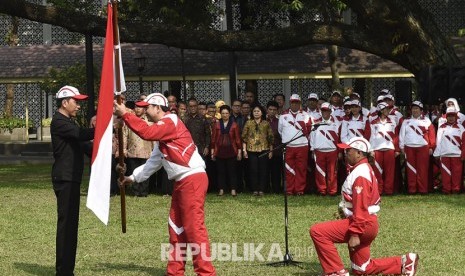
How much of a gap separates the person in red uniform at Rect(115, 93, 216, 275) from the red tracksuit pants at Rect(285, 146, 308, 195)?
33.6 feet

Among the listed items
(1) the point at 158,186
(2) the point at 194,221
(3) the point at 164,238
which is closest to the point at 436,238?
(3) the point at 164,238

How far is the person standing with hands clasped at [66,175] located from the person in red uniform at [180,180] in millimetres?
750

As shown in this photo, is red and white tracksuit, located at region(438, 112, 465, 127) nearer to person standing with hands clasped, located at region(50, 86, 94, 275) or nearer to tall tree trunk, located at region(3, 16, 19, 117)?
person standing with hands clasped, located at region(50, 86, 94, 275)

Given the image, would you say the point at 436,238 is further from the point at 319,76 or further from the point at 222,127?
the point at 319,76

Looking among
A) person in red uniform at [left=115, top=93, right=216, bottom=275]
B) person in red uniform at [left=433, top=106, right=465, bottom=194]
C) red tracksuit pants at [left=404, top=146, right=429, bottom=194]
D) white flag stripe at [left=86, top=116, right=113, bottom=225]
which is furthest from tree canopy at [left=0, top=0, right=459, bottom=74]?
white flag stripe at [left=86, top=116, right=113, bottom=225]

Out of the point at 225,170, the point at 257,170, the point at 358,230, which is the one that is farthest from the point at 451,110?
the point at 358,230

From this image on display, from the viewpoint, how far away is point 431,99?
17797 millimetres

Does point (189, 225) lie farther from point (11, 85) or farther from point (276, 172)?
point (11, 85)

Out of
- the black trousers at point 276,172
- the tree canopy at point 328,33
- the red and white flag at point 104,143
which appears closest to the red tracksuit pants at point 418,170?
the tree canopy at point 328,33

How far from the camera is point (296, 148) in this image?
74.9 ft

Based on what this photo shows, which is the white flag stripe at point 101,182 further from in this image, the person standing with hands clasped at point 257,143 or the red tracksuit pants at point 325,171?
the red tracksuit pants at point 325,171

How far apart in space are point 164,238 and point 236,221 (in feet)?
6.88

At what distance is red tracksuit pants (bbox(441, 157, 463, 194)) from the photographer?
22475 millimetres

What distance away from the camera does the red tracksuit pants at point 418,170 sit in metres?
22.7
